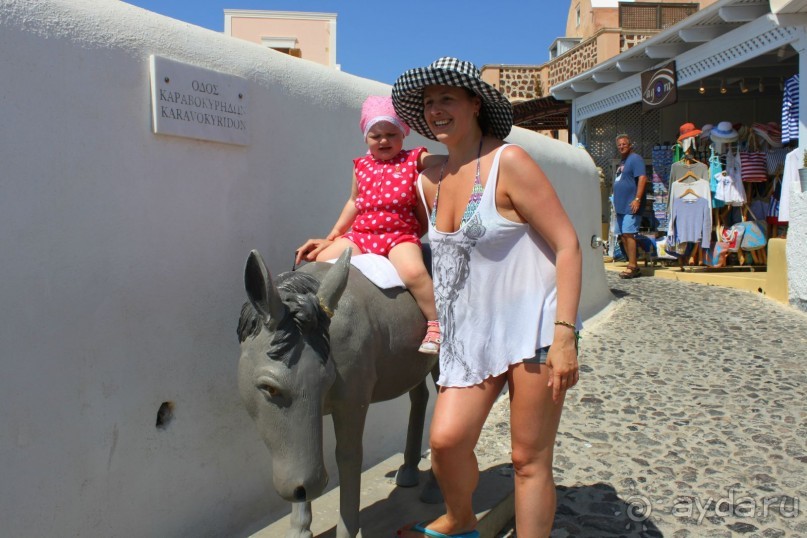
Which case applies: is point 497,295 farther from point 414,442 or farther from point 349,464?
point 414,442

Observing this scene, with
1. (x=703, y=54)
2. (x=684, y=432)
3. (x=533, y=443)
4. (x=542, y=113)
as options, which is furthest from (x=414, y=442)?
(x=542, y=113)

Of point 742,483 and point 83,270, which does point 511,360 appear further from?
point 742,483

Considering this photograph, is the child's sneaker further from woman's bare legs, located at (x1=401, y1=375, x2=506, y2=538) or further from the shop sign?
the shop sign

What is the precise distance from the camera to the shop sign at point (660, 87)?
11375 millimetres

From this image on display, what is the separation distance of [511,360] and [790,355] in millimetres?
5025

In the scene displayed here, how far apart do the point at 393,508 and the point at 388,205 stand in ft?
4.73

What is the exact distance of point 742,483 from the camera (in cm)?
383

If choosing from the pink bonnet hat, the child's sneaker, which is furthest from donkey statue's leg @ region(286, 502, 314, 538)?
the pink bonnet hat

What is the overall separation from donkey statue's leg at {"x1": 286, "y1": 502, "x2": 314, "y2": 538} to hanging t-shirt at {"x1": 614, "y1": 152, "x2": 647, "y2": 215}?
8664 millimetres

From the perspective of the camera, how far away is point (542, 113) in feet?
55.8

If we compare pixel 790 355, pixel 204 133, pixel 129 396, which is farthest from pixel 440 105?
pixel 790 355

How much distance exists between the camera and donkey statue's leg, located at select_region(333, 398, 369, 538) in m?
2.57

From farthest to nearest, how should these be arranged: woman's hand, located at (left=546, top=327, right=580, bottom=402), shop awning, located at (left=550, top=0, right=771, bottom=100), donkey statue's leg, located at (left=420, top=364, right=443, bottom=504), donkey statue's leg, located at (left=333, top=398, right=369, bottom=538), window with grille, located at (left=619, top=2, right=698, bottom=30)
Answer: window with grille, located at (left=619, top=2, right=698, bottom=30) < shop awning, located at (left=550, top=0, right=771, bottom=100) < donkey statue's leg, located at (left=420, top=364, right=443, bottom=504) < donkey statue's leg, located at (left=333, top=398, right=369, bottom=538) < woman's hand, located at (left=546, top=327, right=580, bottom=402)

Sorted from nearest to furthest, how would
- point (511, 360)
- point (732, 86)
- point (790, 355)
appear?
1. point (511, 360)
2. point (790, 355)
3. point (732, 86)
